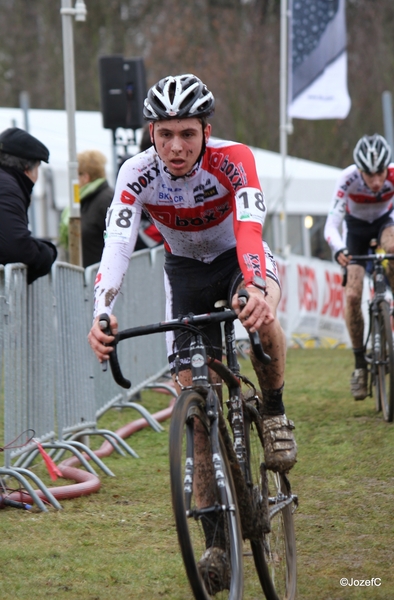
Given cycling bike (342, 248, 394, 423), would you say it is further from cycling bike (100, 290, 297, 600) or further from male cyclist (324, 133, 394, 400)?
cycling bike (100, 290, 297, 600)

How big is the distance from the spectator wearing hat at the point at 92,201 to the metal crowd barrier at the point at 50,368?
107 cm

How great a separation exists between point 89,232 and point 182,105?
5.56m

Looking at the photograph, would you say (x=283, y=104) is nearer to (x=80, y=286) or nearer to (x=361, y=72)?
(x=80, y=286)

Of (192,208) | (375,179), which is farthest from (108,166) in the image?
(192,208)

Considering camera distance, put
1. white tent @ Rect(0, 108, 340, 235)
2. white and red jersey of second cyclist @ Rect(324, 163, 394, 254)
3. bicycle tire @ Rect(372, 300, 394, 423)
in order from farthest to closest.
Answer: white tent @ Rect(0, 108, 340, 235), white and red jersey of second cyclist @ Rect(324, 163, 394, 254), bicycle tire @ Rect(372, 300, 394, 423)

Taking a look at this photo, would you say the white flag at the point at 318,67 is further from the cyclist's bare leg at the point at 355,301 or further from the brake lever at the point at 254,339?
the brake lever at the point at 254,339

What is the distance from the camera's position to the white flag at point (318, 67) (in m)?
17.5

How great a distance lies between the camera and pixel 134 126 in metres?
11.7

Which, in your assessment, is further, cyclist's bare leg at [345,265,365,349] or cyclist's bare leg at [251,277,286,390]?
cyclist's bare leg at [345,265,365,349]

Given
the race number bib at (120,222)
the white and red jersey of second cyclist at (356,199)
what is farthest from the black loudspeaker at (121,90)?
the race number bib at (120,222)

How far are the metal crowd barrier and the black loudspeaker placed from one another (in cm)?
314

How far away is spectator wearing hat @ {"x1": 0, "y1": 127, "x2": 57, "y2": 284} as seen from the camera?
6344mm

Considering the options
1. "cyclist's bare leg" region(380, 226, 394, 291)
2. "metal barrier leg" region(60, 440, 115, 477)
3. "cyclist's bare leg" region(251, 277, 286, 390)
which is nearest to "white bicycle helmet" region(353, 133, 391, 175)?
"cyclist's bare leg" region(380, 226, 394, 291)

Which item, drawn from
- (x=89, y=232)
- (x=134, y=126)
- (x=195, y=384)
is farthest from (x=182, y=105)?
(x=134, y=126)
